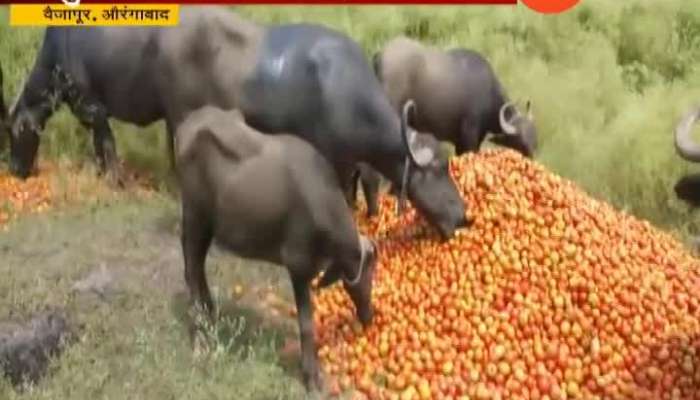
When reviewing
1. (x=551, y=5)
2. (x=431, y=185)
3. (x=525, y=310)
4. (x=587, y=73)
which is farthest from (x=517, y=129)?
(x=525, y=310)

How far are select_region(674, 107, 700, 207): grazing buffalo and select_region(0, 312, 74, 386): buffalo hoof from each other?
8.00 ft

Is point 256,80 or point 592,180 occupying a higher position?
point 256,80

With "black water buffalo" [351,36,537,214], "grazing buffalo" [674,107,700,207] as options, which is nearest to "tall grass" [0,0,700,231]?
"black water buffalo" [351,36,537,214]

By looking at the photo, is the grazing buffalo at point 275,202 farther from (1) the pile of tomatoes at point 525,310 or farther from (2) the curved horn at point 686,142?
(2) the curved horn at point 686,142

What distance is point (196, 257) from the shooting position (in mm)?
4656

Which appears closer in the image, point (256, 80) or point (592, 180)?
point (256, 80)

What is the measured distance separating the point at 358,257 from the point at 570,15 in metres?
3.06

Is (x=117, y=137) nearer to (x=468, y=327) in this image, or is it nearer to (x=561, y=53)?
(x=561, y=53)

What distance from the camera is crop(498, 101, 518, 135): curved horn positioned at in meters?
6.95

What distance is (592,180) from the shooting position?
647 cm

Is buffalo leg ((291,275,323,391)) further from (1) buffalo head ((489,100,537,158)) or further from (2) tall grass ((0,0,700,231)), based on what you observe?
(1) buffalo head ((489,100,537,158))

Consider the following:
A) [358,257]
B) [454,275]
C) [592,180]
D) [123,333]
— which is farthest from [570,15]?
[123,333]

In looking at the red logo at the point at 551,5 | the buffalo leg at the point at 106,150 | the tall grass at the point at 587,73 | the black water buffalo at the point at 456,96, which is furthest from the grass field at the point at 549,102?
the red logo at the point at 551,5

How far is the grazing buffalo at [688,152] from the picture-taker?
4113mm
